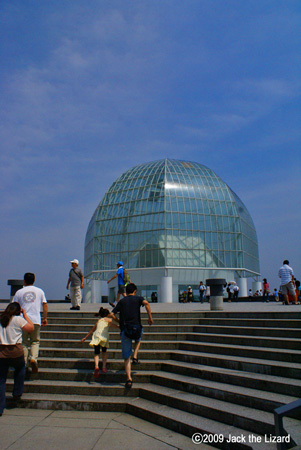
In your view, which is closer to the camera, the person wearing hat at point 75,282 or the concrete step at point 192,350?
the concrete step at point 192,350

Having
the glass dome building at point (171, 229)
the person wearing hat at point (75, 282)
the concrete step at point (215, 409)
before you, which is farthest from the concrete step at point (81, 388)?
the glass dome building at point (171, 229)

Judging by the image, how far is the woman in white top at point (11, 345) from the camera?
664 centimetres

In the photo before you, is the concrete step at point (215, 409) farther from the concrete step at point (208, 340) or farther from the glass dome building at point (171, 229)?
the glass dome building at point (171, 229)

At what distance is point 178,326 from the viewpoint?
10336mm

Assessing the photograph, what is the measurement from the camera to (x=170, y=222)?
135 feet

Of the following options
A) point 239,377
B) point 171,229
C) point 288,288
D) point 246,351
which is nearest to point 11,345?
point 239,377

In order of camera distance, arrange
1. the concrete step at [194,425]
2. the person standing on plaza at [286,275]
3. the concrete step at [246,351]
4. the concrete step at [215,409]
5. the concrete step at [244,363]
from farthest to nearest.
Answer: the person standing on plaza at [286,275] < the concrete step at [246,351] < the concrete step at [244,363] < the concrete step at [215,409] < the concrete step at [194,425]

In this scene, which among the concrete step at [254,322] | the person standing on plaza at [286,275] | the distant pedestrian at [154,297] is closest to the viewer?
the concrete step at [254,322]

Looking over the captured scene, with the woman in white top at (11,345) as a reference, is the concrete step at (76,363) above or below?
below

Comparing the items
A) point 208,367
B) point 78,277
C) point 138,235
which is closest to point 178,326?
point 208,367

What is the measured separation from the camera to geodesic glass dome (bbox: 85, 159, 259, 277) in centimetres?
4119

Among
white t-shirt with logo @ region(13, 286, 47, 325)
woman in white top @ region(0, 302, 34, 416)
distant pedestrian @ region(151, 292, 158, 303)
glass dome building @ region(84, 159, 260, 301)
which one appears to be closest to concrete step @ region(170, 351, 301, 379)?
white t-shirt with logo @ region(13, 286, 47, 325)

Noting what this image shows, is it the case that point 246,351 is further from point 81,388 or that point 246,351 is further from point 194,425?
point 81,388

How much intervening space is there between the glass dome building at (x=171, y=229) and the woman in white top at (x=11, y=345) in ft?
110
